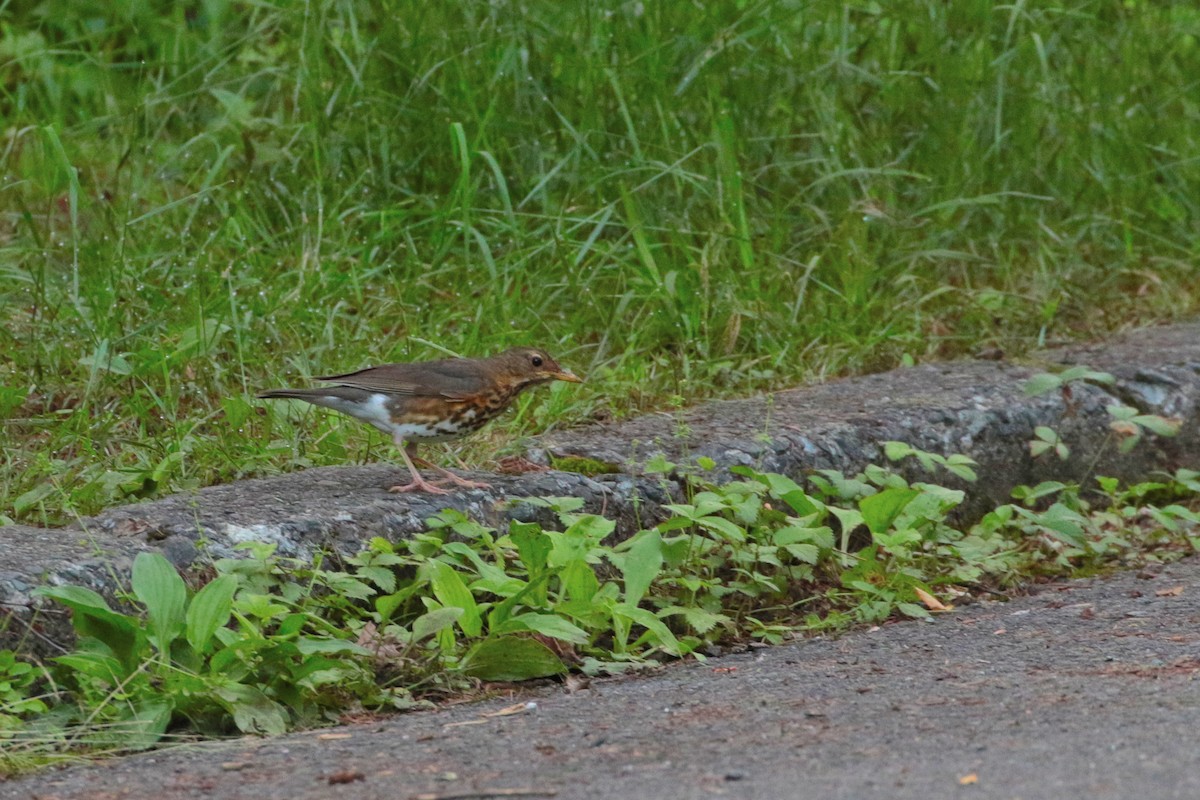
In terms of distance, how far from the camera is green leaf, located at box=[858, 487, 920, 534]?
4.77 metres

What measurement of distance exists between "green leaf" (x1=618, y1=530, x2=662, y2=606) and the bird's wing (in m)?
0.92

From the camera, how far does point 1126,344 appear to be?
6527mm

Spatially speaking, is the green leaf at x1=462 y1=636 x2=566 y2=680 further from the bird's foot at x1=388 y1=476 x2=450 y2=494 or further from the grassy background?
the grassy background

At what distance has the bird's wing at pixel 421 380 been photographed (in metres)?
4.86

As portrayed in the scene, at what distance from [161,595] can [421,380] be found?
1.47 m

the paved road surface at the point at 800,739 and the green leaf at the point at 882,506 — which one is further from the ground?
the paved road surface at the point at 800,739

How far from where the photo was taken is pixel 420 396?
4.87 m

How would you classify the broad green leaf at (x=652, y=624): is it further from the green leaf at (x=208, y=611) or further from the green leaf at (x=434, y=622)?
the green leaf at (x=208, y=611)

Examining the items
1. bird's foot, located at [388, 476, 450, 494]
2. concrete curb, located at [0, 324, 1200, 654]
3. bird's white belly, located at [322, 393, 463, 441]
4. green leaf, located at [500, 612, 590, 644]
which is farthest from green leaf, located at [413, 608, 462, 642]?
bird's white belly, located at [322, 393, 463, 441]

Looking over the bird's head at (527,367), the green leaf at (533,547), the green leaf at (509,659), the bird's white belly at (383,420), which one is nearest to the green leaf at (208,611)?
the green leaf at (509,659)

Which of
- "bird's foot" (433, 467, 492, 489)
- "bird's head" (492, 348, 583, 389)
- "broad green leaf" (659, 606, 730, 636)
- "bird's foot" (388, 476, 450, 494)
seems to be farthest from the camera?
"bird's head" (492, 348, 583, 389)

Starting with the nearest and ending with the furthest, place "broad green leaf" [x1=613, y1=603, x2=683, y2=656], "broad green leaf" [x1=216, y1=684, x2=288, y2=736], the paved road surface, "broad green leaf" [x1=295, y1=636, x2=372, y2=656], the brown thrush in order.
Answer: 1. the paved road surface
2. "broad green leaf" [x1=216, y1=684, x2=288, y2=736]
3. "broad green leaf" [x1=295, y1=636, x2=372, y2=656]
4. "broad green leaf" [x1=613, y1=603, x2=683, y2=656]
5. the brown thrush

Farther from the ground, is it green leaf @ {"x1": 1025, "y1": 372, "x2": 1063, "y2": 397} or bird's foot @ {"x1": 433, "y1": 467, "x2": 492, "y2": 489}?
bird's foot @ {"x1": 433, "y1": 467, "x2": 492, "y2": 489}

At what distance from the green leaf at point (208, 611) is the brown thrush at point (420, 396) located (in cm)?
124
